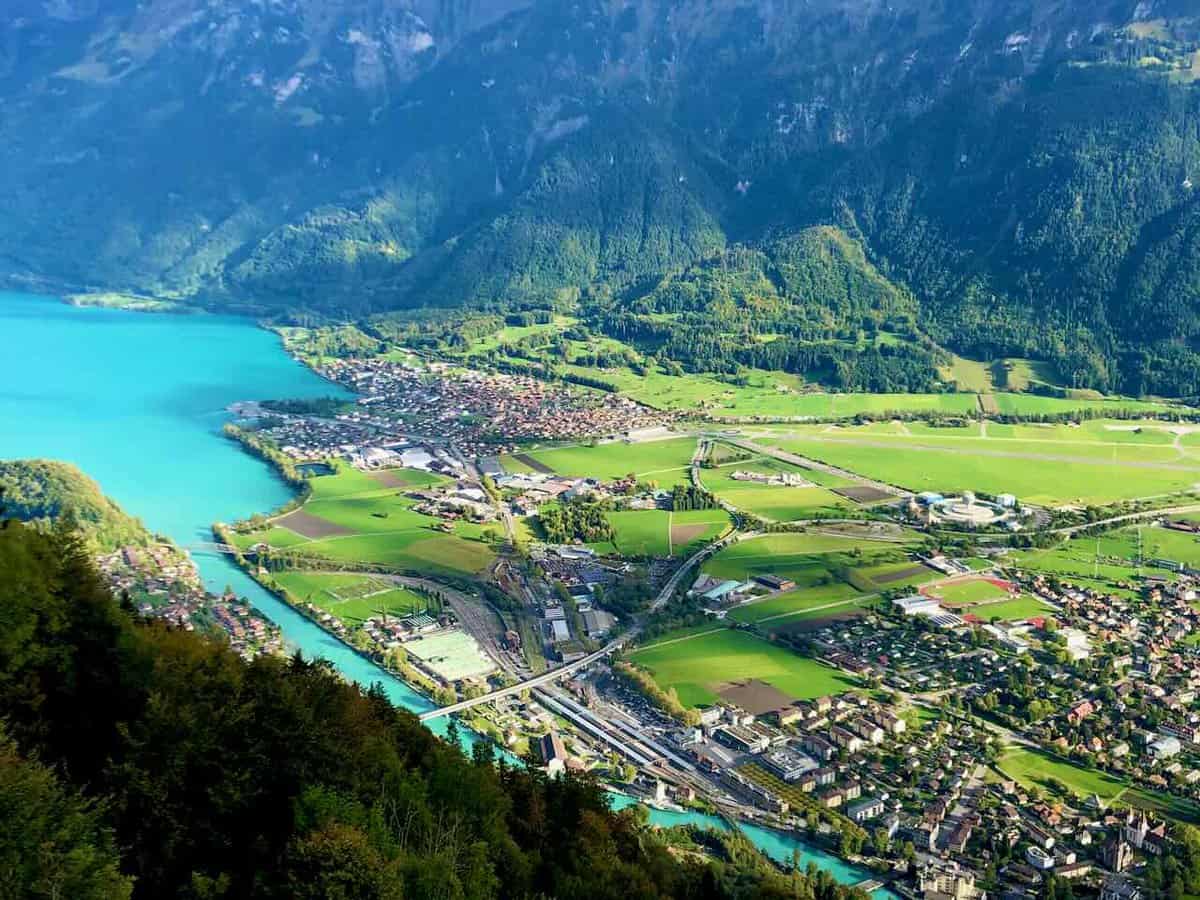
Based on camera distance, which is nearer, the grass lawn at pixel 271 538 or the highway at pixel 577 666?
the highway at pixel 577 666

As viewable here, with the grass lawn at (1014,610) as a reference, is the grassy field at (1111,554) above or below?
above

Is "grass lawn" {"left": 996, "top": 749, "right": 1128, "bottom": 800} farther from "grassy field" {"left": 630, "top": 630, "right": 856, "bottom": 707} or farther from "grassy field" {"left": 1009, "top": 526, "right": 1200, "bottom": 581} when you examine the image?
"grassy field" {"left": 1009, "top": 526, "right": 1200, "bottom": 581}

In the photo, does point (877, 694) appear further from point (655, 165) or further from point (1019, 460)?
point (655, 165)

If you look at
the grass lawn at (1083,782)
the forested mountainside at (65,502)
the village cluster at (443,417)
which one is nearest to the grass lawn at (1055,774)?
the grass lawn at (1083,782)

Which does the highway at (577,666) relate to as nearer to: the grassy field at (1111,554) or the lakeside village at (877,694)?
the lakeside village at (877,694)

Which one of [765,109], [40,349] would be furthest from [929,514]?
[765,109]
